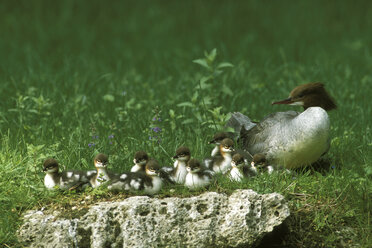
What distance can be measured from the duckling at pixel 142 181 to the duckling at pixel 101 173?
4.1 inches

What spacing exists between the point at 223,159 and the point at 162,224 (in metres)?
1.22

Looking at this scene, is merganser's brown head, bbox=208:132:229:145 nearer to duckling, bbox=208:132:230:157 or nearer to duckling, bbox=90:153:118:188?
duckling, bbox=208:132:230:157

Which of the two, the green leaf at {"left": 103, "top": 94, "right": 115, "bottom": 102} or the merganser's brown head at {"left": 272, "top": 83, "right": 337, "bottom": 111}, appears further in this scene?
the green leaf at {"left": 103, "top": 94, "right": 115, "bottom": 102}

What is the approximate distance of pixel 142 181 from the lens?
551 cm

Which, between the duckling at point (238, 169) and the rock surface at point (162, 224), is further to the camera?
the duckling at point (238, 169)

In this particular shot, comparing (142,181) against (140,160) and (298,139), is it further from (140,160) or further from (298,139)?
(298,139)

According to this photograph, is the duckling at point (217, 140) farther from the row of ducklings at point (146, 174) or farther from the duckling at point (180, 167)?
the duckling at point (180, 167)

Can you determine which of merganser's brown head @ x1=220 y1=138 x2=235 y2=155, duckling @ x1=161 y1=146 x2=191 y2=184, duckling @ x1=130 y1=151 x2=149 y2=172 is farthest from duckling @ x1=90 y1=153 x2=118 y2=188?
merganser's brown head @ x1=220 y1=138 x2=235 y2=155

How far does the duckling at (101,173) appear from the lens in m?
5.60

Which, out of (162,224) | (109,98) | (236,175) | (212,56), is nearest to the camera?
(162,224)

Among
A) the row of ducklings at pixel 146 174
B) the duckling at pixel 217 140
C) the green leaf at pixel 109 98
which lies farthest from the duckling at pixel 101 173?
the green leaf at pixel 109 98

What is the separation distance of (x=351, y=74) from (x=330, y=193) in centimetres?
461

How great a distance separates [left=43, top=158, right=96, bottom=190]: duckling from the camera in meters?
5.61

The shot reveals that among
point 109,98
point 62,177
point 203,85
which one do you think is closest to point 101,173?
point 62,177
